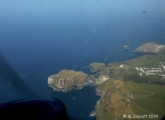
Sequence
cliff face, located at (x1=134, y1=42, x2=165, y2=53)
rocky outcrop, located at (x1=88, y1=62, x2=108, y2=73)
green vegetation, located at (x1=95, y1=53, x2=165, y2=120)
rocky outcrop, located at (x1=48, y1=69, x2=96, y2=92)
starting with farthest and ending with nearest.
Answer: cliff face, located at (x1=134, y1=42, x2=165, y2=53) < rocky outcrop, located at (x1=88, y1=62, x2=108, y2=73) < rocky outcrop, located at (x1=48, y1=69, x2=96, y2=92) < green vegetation, located at (x1=95, y1=53, x2=165, y2=120)

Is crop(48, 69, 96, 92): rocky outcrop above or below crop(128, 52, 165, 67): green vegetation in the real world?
above

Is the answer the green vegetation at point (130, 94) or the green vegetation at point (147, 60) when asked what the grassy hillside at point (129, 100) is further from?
the green vegetation at point (147, 60)

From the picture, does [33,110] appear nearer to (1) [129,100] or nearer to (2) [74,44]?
(1) [129,100]

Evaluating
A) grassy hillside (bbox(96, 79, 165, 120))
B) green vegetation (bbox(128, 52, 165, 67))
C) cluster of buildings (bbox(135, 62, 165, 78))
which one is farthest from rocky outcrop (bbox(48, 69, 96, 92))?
green vegetation (bbox(128, 52, 165, 67))

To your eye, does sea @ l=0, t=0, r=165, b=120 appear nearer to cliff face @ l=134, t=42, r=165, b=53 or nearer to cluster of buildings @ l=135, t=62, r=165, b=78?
cliff face @ l=134, t=42, r=165, b=53

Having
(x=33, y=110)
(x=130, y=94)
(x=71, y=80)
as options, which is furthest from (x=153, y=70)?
(x=33, y=110)

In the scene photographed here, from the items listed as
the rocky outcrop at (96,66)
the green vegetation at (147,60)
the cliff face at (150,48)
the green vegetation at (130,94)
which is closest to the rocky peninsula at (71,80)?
the green vegetation at (130,94)
